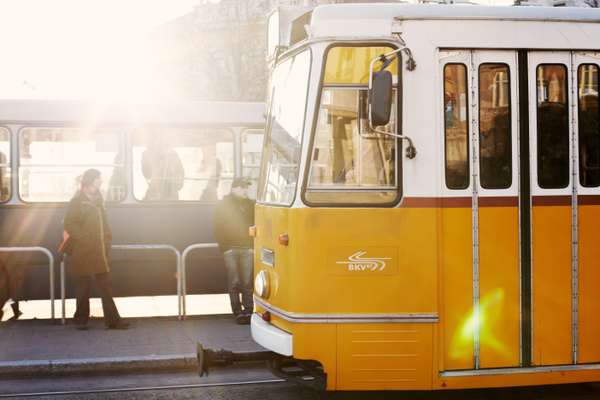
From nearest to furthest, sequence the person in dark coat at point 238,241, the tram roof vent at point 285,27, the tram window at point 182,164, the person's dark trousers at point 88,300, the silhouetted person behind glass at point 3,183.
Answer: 1. the tram roof vent at point 285,27
2. the person's dark trousers at point 88,300
3. the person in dark coat at point 238,241
4. the silhouetted person behind glass at point 3,183
5. the tram window at point 182,164

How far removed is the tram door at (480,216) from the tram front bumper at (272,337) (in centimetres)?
115

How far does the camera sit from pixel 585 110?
7273 mm

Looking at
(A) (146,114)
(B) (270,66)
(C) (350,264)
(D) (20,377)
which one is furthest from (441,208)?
(A) (146,114)

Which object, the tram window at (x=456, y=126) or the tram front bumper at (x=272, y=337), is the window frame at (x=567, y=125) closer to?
the tram window at (x=456, y=126)

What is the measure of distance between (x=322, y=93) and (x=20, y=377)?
175 inches

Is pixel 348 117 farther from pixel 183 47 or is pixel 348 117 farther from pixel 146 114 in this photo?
pixel 183 47

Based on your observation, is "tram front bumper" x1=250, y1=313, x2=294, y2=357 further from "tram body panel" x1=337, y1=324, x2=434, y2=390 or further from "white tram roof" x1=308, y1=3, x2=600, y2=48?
→ "white tram roof" x1=308, y1=3, x2=600, y2=48

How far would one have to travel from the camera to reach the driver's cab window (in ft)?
22.8

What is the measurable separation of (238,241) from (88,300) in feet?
6.34

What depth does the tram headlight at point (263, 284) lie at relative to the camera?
7500 mm

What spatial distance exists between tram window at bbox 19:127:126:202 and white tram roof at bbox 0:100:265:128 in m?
0.19

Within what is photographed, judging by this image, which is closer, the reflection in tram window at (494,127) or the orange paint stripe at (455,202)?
the orange paint stripe at (455,202)

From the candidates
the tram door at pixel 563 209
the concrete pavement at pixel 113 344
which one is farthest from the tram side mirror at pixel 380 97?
the concrete pavement at pixel 113 344

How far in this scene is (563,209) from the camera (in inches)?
283
